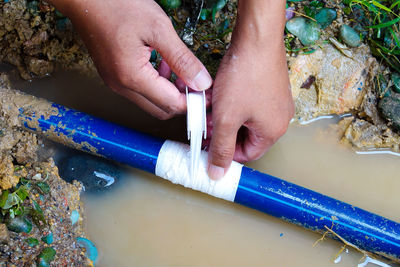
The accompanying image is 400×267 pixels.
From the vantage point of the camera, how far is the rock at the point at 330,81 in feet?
6.63

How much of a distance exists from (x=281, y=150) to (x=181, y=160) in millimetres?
514

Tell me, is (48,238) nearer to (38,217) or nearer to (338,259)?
(38,217)

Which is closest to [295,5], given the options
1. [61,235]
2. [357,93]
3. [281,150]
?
[357,93]

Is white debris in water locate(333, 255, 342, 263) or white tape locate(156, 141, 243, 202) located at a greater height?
white tape locate(156, 141, 243, 202)

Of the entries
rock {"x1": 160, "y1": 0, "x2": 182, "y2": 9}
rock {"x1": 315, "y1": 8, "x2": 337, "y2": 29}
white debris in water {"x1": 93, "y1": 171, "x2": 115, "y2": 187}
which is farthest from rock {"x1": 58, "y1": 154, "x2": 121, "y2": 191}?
rock {"x1": 315, "y1": 8, "x2": 337, "y2": 29}

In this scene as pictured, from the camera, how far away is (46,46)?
202 centimetres

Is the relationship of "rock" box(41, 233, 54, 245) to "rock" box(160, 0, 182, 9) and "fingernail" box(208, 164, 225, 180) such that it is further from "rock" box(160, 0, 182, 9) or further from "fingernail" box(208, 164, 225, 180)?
"rock" box(160, 0, 182, 9)

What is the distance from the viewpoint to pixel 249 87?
4.82ft

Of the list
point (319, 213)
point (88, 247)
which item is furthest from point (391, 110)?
point (88, 247)

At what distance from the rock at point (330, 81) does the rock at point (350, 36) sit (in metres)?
0.05

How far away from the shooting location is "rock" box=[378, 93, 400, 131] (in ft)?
6.33

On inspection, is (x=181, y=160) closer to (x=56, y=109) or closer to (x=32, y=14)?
(x=56, y=109)

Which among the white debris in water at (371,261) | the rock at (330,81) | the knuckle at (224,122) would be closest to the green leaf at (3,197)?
the knuckle at (224,122)

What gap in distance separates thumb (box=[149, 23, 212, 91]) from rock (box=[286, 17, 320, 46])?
0.76 meters
